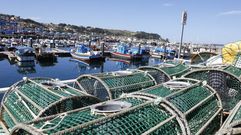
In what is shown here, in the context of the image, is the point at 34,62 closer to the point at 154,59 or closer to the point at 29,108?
the point at 154,59

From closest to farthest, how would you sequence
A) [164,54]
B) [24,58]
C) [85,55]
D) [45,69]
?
1. [45,69]
2. [24,58]
3. [85,55]
4. [164,54]

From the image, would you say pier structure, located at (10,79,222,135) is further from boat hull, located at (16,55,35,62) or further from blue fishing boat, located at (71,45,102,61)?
blue fishing boat, located at (71,45,102,61)

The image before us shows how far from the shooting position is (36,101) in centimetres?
566

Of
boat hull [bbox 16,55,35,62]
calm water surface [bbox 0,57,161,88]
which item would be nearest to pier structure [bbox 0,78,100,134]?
calm water surface [bbox 0,57,161,88]

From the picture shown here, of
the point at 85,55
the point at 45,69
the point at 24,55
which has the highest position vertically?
the point at 24,55

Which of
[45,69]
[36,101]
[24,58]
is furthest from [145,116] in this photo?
[24,58]

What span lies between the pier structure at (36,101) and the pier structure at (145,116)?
1132 mm

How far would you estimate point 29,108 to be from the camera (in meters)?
5.59

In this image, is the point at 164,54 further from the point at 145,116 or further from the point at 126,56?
the point at 145,116

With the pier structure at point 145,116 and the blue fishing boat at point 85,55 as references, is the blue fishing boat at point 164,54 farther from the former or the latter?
the pier structure at point 145,116

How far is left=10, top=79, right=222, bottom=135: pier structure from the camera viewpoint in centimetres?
364

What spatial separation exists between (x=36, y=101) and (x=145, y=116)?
2.42m

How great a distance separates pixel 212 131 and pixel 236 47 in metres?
7.20

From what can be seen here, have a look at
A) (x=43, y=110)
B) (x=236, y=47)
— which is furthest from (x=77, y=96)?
(x=236, y=47)
